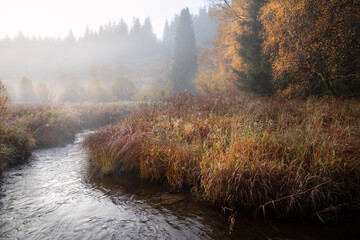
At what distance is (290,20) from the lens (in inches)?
397

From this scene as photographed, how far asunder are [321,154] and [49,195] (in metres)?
5.71

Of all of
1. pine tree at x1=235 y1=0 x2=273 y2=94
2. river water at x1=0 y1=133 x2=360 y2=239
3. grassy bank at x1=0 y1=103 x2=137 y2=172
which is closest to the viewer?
river water at x1=0 y1=133 x2=360 y2=239

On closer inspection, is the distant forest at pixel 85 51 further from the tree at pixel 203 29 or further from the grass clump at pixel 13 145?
the grass clump at pixel 13 145

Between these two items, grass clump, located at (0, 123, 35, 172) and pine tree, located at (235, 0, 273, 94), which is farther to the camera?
pine tree, located at (235, 0, 273, 94)

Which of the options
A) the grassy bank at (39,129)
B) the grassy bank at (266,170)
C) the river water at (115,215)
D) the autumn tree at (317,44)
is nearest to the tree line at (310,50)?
the autumn tree at (317,44)

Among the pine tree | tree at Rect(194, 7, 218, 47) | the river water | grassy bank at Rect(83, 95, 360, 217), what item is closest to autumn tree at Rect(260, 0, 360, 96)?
the pine tree

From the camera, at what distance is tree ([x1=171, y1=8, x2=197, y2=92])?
4111 cm

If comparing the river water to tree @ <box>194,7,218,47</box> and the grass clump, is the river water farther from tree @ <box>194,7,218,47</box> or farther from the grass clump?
tree @ <box>194,7,218,47</box>

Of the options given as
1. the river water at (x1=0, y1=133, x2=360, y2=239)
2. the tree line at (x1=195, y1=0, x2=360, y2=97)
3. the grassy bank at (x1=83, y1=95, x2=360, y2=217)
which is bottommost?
the river water at (x1=0, y1=133, x2=360, y2=239)

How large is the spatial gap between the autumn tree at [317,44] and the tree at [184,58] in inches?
1157

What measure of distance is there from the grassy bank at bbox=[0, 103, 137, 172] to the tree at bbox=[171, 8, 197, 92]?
25.0 meters

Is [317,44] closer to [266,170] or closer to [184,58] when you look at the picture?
[266,170]

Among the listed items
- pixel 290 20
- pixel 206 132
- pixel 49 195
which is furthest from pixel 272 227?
pixel 290 20

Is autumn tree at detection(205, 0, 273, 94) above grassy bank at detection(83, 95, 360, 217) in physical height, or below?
above
